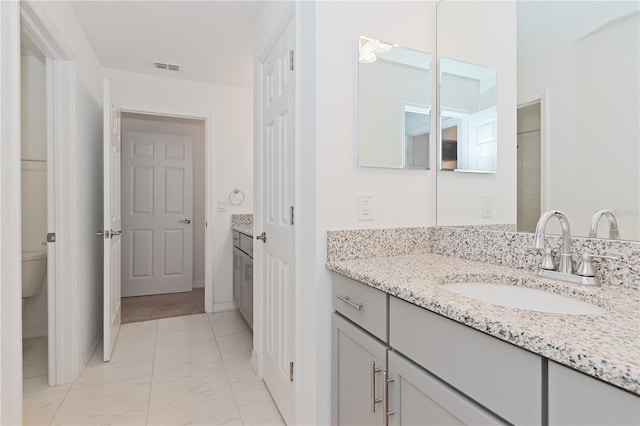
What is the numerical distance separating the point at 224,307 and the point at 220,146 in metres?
1.67

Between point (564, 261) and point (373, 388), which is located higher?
point (564, 261)

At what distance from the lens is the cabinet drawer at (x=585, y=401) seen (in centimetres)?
49

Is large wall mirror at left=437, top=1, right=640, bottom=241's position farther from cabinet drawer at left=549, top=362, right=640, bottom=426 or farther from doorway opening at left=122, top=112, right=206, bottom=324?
doorway opening at left=122, top=112, right=206, bottom=324

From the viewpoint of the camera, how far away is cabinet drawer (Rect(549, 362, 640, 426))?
486mm

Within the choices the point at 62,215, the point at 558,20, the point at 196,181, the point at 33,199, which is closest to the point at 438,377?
the point at 558,20

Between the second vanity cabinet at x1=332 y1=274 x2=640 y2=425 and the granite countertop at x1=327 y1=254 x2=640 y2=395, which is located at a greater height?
Answer: the granite countertop at x1=327 y1=254 x2=640 y2=395

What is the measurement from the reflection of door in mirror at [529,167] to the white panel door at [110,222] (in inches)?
96.7

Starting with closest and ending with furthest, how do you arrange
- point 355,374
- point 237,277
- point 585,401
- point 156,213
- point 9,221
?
point 585,401 < point 355,374 < point 9,221 < point 237,277 < point 156,213

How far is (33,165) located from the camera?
2.74 metres

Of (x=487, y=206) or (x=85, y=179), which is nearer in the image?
(x=487, y=206)

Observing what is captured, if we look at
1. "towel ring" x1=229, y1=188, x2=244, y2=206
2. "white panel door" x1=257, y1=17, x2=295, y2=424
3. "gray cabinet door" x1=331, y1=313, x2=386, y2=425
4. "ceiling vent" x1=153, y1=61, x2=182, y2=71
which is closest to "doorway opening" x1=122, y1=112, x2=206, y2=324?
"ceiling vent" x1=153, y1=61, x2=182, y2=71

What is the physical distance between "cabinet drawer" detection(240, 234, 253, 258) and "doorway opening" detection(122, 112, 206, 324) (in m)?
1.33

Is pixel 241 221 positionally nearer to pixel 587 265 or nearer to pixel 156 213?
pixel 156 213

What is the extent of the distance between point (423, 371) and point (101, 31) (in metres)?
2.97
